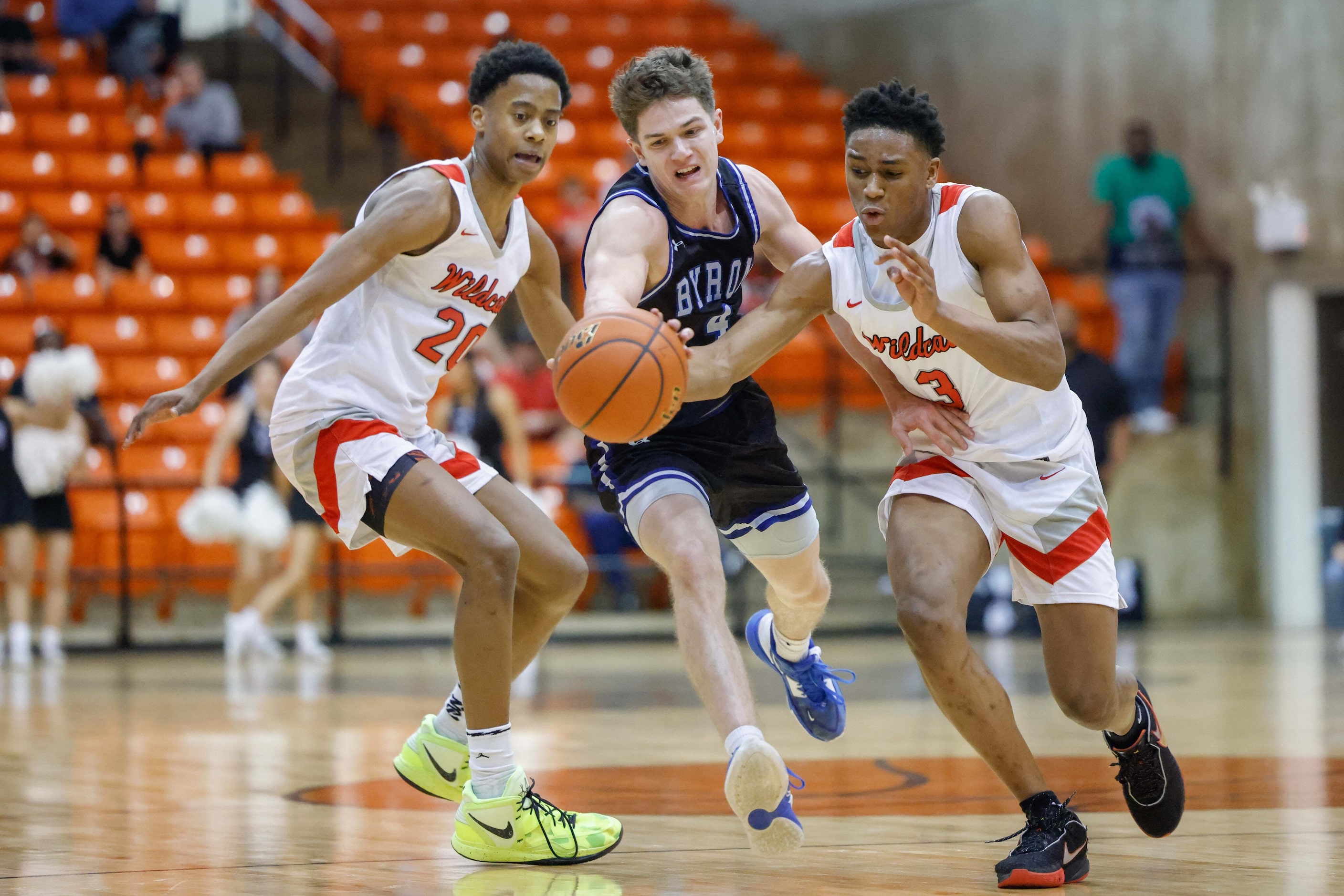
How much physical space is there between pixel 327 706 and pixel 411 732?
1.15m

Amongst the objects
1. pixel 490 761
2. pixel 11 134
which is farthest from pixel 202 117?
pixel 490 761

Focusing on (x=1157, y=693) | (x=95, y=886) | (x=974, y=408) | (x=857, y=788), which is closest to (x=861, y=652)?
(x=1157, y=693)

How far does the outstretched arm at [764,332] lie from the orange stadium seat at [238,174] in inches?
464

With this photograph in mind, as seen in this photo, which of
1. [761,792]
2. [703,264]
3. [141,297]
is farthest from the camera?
[141,297]

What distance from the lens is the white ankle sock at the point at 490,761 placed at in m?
4.25

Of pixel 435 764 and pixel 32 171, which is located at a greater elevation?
pixel 32 171

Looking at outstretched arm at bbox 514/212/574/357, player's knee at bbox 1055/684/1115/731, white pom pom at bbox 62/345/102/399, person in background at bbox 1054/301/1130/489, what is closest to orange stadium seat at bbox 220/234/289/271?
white pom pom at bbox 62/345/102/399

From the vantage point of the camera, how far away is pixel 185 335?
44.6 ft

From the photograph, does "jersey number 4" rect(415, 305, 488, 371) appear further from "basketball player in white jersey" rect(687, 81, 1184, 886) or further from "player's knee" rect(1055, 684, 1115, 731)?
"player's knee" rect(1055, 684, 1115, 731)

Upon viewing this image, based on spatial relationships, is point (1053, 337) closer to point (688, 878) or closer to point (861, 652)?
point (688, 878)

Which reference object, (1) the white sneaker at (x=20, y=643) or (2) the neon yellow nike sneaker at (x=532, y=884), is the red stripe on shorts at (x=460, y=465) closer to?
(2) the neon yellow nike sneaker at (x=532, y=884)

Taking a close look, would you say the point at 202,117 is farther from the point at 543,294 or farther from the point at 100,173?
the point at 543,294

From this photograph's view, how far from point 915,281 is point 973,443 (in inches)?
23.3

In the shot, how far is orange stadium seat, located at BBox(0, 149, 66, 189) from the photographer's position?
14.6 metres
